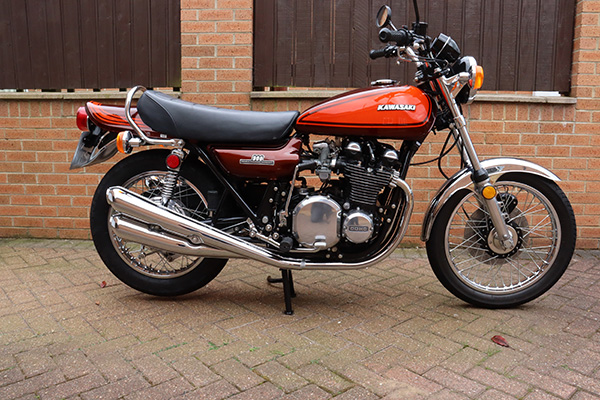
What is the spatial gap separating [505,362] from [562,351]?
37cm

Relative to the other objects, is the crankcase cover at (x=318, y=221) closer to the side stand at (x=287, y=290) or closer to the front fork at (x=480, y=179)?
the side stand at (x=287, y=290)

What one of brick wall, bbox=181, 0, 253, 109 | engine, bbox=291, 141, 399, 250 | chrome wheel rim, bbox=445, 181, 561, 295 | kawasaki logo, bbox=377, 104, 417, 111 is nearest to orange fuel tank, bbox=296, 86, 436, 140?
kawasaki logo, bbox=377, 104, 417, 111

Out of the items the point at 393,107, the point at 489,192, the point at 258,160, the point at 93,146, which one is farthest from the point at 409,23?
the point at 93,146

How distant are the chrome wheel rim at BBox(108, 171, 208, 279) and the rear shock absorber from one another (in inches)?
1.1

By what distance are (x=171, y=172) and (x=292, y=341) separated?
125cm

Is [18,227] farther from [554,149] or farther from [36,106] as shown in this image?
[554,149]

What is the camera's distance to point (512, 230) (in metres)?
3.04

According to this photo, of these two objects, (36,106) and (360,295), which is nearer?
(360,295)

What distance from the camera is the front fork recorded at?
9.61 ft

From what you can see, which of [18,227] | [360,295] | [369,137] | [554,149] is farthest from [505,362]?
[18,227]

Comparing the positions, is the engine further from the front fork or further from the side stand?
the front fork

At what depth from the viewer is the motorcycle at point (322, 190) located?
9.42 ft

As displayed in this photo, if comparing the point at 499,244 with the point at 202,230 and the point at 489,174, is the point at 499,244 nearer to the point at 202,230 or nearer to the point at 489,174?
A: the point at 489,174

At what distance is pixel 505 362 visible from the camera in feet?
7.89
